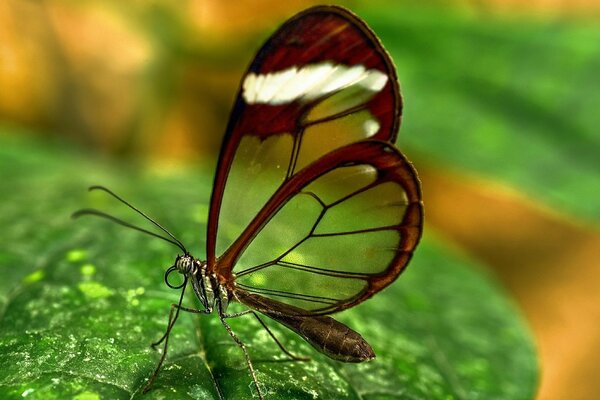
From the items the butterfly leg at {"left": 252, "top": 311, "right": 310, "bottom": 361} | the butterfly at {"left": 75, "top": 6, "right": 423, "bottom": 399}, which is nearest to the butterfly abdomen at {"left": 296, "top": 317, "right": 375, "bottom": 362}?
the butterfly at {"left": 75, "top": 6, "right": 423, "bottom": 399}

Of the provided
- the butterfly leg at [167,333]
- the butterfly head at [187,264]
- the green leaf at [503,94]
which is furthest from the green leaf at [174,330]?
the green leaf at [503,94]

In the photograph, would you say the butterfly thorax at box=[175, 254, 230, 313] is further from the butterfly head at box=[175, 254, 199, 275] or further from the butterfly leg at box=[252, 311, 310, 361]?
the butterfly leg at box=[252, 311, 310, 361]

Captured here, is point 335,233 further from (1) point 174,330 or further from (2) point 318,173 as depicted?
(1) point 174,330

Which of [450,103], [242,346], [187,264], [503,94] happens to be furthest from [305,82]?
[503,94]

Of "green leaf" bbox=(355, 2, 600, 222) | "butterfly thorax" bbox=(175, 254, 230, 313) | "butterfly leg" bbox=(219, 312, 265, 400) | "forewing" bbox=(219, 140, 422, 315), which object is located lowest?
"butterfly leg" bbox=(219, 312, 265, 400)

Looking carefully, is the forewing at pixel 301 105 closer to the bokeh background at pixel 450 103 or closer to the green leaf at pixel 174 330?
the green leaf at pixel 174 330

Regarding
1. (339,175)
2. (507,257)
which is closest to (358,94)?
(339,175)

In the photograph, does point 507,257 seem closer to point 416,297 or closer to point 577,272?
point 577,272
